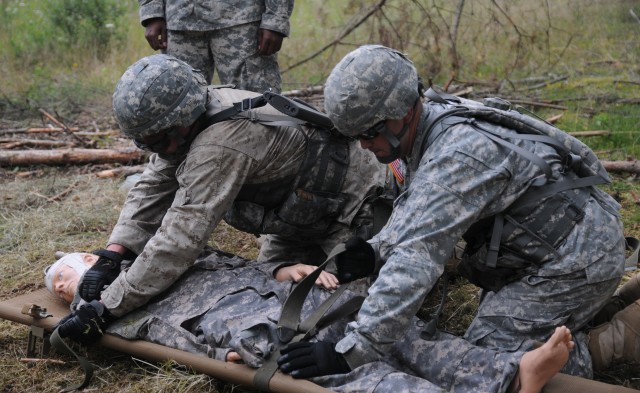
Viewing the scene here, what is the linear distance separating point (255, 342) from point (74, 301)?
123cm

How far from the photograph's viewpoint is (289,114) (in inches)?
155

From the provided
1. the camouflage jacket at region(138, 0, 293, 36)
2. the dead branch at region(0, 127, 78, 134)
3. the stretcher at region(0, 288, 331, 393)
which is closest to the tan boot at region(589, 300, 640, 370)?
the stretcher at region(0, 288, 331, 393)

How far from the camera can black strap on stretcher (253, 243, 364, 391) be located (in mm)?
3523

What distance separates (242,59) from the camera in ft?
17.9

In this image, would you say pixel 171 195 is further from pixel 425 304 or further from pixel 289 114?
pixel 425 304

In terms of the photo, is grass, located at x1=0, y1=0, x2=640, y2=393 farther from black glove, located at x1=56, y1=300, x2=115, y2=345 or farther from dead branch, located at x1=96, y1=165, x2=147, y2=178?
black glove, located at x1=56, y1=300, x2=115, y2=345

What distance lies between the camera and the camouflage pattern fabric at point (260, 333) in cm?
316

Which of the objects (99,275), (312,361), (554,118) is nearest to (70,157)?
(99,275)

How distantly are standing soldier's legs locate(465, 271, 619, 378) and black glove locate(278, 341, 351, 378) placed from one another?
0.70m

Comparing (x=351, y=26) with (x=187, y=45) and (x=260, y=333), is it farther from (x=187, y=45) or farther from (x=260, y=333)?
(x=260, y=333)

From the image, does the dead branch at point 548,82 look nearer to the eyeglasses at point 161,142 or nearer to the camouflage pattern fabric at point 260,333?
the camouflage pattern fabric at point 260,333

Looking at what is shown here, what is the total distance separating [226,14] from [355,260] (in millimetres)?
2560

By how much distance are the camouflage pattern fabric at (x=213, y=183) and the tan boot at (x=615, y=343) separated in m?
1.39

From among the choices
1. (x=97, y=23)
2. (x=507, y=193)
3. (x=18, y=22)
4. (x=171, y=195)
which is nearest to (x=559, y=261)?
(x=507, y=193)
